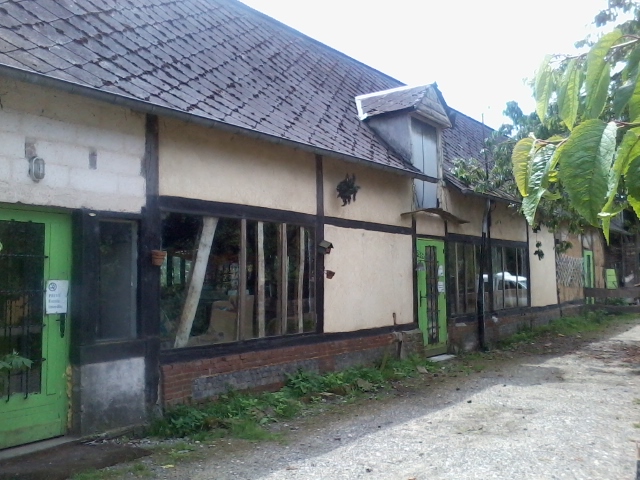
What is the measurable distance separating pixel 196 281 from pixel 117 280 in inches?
39.3

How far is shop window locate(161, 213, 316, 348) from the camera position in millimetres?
7055

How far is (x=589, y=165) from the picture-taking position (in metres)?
1.64

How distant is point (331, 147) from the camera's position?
349 inches

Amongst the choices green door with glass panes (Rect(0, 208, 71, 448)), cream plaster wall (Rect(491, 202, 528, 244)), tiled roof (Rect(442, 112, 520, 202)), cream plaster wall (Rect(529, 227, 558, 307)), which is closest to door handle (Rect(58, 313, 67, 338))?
green door with glass panes (Rect(0, 208, 71, 448))

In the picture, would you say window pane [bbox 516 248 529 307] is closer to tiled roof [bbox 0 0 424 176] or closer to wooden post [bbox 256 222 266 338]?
tiled roof [bbox 0 0 424 176]

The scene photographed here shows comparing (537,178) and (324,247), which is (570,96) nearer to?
(537,178)

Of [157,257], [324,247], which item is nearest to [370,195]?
[324,247]

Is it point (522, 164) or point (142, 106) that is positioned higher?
point (142, 106)

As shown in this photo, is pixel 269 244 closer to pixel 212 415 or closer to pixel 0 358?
pixel 212 415

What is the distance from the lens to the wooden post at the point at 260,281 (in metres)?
8.09

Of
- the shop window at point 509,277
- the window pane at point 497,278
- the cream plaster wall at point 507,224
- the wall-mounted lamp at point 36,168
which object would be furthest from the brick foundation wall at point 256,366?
the cream plaster wall at point 507,224

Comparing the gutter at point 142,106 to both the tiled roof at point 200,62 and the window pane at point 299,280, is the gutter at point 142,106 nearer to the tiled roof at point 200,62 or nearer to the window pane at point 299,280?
the tiled roof at point 200,62

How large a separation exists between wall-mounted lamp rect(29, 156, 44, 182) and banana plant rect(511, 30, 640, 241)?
4617 millimetres

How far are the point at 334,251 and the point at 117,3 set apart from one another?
447 cm
